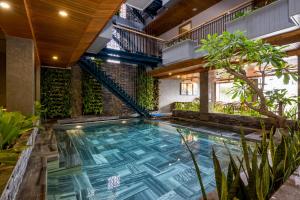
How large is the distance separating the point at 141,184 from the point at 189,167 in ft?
3.31

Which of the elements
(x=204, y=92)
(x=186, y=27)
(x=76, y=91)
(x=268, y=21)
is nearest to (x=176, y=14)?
(x=186, y=27)

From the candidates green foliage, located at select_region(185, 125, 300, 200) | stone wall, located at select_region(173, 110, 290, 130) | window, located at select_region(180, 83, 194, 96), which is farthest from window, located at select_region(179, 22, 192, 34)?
green foliage, located at select_region(185, 125, 300, 200)

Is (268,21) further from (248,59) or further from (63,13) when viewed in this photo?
(63,13)

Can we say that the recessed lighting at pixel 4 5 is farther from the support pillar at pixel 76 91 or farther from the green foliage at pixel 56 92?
the support pillar at pixel 76 91

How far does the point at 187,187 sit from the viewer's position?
2.24m

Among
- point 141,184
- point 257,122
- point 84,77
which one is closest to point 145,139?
point 141,184

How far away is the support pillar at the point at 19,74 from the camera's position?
3.78 meters

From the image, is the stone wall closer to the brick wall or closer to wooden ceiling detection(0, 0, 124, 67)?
the brick wall

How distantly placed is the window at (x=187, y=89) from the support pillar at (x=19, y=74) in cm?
1072

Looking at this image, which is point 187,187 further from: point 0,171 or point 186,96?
point 186,96

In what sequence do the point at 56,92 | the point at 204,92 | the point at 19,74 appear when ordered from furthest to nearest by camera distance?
1. the point at 56,92
2. the point at 204,92
3. the point at 19,74

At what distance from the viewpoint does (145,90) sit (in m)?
10.8

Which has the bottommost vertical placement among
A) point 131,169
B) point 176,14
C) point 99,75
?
point 131,169

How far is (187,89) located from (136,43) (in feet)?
19.3
